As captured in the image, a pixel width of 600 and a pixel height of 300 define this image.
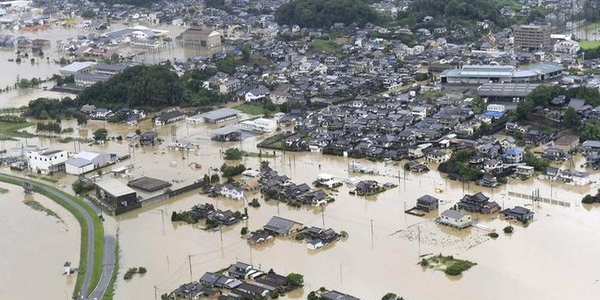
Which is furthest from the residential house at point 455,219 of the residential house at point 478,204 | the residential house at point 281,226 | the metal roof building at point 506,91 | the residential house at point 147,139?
→ the residential house at point 147,139

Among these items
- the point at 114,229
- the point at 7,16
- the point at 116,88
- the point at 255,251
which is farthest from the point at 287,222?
the point at 7,16

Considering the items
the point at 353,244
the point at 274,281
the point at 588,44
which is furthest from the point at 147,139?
the point at 588,44

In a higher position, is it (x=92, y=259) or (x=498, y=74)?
(x=498, y=74)

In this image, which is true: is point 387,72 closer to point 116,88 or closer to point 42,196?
point 116,88

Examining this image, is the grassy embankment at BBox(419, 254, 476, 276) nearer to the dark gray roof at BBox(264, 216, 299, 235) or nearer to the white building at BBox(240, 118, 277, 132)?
the dark gray roof at BBox(264, 216, 299, 235)

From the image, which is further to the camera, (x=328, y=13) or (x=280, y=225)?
(x=328, y=13)

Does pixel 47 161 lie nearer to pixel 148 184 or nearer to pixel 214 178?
pixel 148 184

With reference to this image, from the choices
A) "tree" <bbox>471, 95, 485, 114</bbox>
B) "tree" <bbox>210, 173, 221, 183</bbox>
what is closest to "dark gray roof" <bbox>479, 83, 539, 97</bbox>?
"tree" <bbox>471, 95, 485, 114</bbox>
